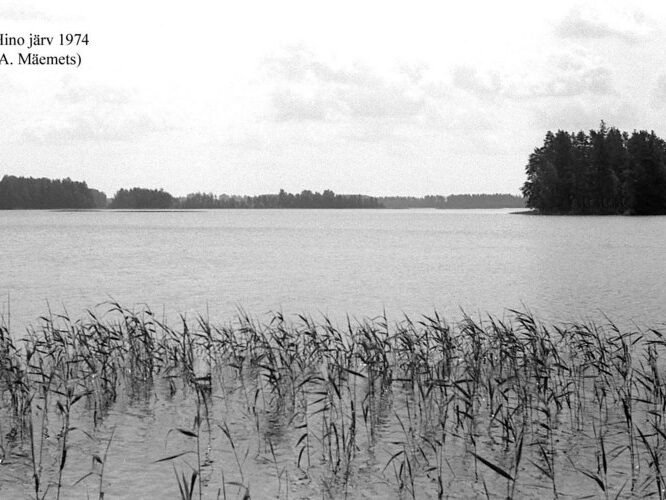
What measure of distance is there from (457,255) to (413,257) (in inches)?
162

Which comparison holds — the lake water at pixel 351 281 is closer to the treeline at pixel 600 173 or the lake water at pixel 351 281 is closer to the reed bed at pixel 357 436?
the reed bed at pixel 357 436

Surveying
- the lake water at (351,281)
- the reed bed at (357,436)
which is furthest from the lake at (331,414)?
the lake water at (351,281)

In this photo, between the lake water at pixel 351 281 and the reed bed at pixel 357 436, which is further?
the lake water at pixel 351 281

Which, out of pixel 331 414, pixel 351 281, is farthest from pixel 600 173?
pixel 331 414

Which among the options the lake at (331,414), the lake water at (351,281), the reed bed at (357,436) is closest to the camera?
the reed bed at (357,436)

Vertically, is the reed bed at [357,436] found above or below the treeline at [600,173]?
below

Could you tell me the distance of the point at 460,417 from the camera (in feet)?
38.5

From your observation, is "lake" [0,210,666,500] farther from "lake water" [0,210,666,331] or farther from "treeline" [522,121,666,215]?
"treeline" [522,121,666,215]

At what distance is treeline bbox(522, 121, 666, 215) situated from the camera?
5044 inches

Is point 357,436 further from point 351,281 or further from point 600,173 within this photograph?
point 600,173

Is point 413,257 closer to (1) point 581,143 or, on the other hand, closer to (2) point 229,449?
(2) point 229,449

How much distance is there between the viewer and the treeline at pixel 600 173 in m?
128

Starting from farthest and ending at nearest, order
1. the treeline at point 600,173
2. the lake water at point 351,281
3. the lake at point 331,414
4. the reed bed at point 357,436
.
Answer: the treeline at point 600,173
the lake water at point 351,281
the lake at point 331,414
the reed bed at point 357,436

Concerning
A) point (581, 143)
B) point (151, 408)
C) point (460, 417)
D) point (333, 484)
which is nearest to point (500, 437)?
point (460, 417)
